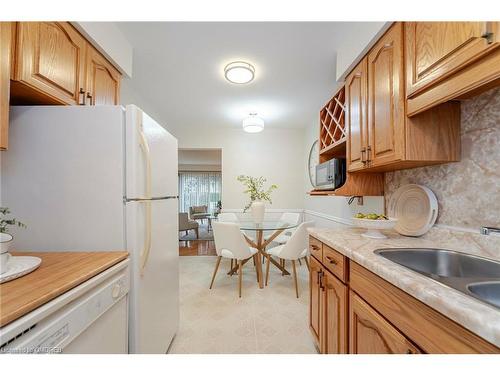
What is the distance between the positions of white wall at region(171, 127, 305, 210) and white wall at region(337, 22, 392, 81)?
2.38m

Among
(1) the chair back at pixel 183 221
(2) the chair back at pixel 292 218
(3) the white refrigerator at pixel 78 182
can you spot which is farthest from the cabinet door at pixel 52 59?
(1) the chair back at pixel 183 221

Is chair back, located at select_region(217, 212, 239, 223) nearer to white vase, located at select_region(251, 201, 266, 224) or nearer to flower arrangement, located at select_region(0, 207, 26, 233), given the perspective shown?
white vase, located at select_region(251, 201, 266, 224)

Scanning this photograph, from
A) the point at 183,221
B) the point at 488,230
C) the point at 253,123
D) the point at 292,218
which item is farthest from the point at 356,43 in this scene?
the point at 183,221

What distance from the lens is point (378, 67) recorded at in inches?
55.1

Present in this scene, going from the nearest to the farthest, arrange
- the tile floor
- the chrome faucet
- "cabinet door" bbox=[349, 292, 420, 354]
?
"cabinet door" bbox=[349, 292, 420, 354] → the chrome faucet → the tile floor

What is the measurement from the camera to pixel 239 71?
6.98 feet

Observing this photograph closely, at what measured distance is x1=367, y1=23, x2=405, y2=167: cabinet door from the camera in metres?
1.21

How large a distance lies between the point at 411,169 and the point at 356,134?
0.45m

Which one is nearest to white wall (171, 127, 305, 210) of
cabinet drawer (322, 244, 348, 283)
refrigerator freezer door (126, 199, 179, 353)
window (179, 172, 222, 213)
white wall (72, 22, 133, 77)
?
white wall (72, 22, 133, 77)

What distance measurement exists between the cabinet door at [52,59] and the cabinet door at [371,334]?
1944 millimetres

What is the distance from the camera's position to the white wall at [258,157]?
4176 millimetres

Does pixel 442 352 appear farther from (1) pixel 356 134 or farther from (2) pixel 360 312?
(1) pixel 356 134

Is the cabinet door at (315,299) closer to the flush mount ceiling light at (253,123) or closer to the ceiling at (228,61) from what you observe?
the ceiling at (228,61)

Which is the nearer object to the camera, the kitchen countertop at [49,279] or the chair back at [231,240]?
the kitchen countertop at [49,279]
